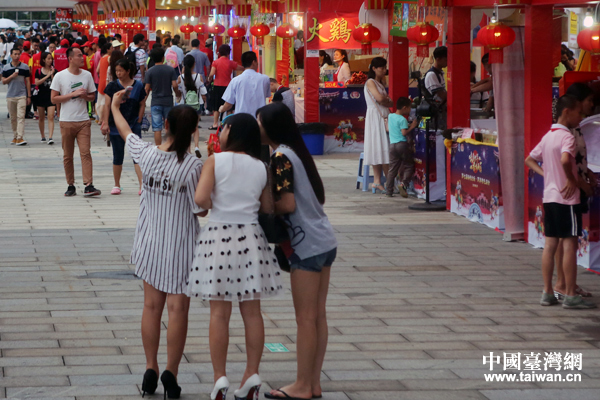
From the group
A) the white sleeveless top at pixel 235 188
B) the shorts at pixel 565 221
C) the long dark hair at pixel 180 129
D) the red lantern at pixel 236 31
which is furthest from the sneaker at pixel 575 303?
the red lantern at pixel 236 31

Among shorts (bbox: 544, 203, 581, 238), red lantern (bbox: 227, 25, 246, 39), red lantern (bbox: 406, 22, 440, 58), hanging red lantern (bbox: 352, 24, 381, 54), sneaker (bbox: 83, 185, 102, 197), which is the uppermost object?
red lantern (bbox: 227, 25, 246, 39)

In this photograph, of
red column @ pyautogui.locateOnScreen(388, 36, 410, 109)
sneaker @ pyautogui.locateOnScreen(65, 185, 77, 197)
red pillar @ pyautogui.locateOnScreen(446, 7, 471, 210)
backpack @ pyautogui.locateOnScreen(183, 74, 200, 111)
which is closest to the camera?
red pillar @ pyautogui.locateOnScreen(446, 7, 471, 210)

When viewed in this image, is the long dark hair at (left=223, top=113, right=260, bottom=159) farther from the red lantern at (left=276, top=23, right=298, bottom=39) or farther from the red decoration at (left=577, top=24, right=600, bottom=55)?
the red lantern at (left=276, top=23, right=298, bottom=39)

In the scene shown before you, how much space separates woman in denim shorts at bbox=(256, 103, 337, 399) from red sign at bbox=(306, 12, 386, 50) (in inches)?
444

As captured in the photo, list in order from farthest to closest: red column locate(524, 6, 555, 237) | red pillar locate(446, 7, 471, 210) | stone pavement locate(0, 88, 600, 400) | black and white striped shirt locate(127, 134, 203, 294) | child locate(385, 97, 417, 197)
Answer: child locate(385, 97, 417, 197), red pillar locate(446, 7, 471, 210), red column locate(524, 6, 555, 237), stone pavement locate(0, 88, 600, 400), black and white striped shirt locate(127, 134, 203, 294)

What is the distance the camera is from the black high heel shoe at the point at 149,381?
4383 mm

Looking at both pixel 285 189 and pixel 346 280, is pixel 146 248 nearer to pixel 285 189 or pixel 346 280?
pixel 285 189

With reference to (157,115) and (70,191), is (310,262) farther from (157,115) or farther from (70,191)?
(157,115)

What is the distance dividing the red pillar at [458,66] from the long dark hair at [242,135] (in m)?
5.91

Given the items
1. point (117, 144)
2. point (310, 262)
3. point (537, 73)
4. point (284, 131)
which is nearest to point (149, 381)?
point (310, 262)

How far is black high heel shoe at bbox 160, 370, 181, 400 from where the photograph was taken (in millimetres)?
4344

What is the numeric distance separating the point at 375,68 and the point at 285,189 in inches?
292

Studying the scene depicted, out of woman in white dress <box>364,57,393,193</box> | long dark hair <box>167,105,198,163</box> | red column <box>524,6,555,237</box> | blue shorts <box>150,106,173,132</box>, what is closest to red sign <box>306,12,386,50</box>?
blue shorts <box>150,106,173,132</box>

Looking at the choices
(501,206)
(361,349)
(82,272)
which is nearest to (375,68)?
(501,206)
